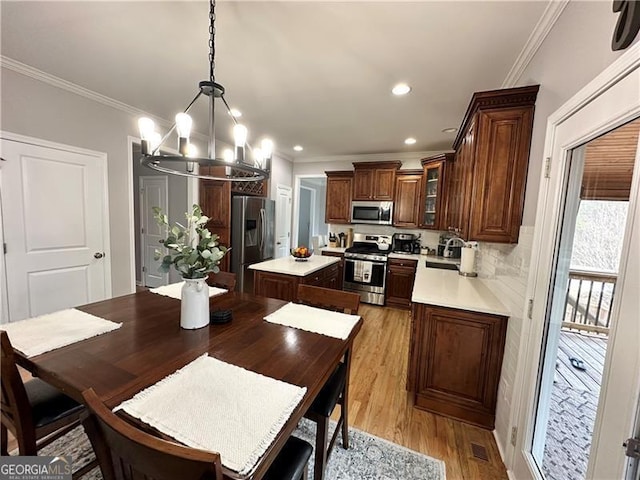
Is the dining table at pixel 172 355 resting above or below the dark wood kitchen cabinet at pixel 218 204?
below

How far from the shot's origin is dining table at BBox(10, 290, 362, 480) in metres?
0.96

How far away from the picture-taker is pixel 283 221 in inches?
224

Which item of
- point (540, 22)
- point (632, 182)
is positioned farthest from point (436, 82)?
point (632, 182)

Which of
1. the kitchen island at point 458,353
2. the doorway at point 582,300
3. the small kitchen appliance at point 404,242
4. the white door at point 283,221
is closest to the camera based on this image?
the doorway at point 582,300

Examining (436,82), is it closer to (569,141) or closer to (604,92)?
(569,141)

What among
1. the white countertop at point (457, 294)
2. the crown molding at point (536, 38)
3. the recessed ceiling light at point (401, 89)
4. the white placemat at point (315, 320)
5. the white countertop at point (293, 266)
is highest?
the recessed ceiling light at point (401, 89)

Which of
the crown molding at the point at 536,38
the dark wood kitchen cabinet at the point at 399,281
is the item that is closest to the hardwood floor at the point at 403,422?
the dark wood kitchen cabinet at the point at 399,281

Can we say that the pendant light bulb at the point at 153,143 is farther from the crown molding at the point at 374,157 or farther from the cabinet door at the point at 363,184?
the crown molding at the point at 374,157

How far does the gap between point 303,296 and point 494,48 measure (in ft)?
7.14

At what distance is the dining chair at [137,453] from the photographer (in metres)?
0.56

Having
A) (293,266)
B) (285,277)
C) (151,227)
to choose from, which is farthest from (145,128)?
(151,227)

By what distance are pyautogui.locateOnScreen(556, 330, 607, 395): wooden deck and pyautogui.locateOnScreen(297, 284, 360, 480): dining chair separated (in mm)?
996

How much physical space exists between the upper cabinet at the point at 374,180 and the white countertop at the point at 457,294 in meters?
2.19

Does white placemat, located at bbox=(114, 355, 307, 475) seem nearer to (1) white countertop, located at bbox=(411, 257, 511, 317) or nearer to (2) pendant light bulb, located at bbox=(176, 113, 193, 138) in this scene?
(2) pendant light bulb, located at bbox=(176, 113, 193, 138)
